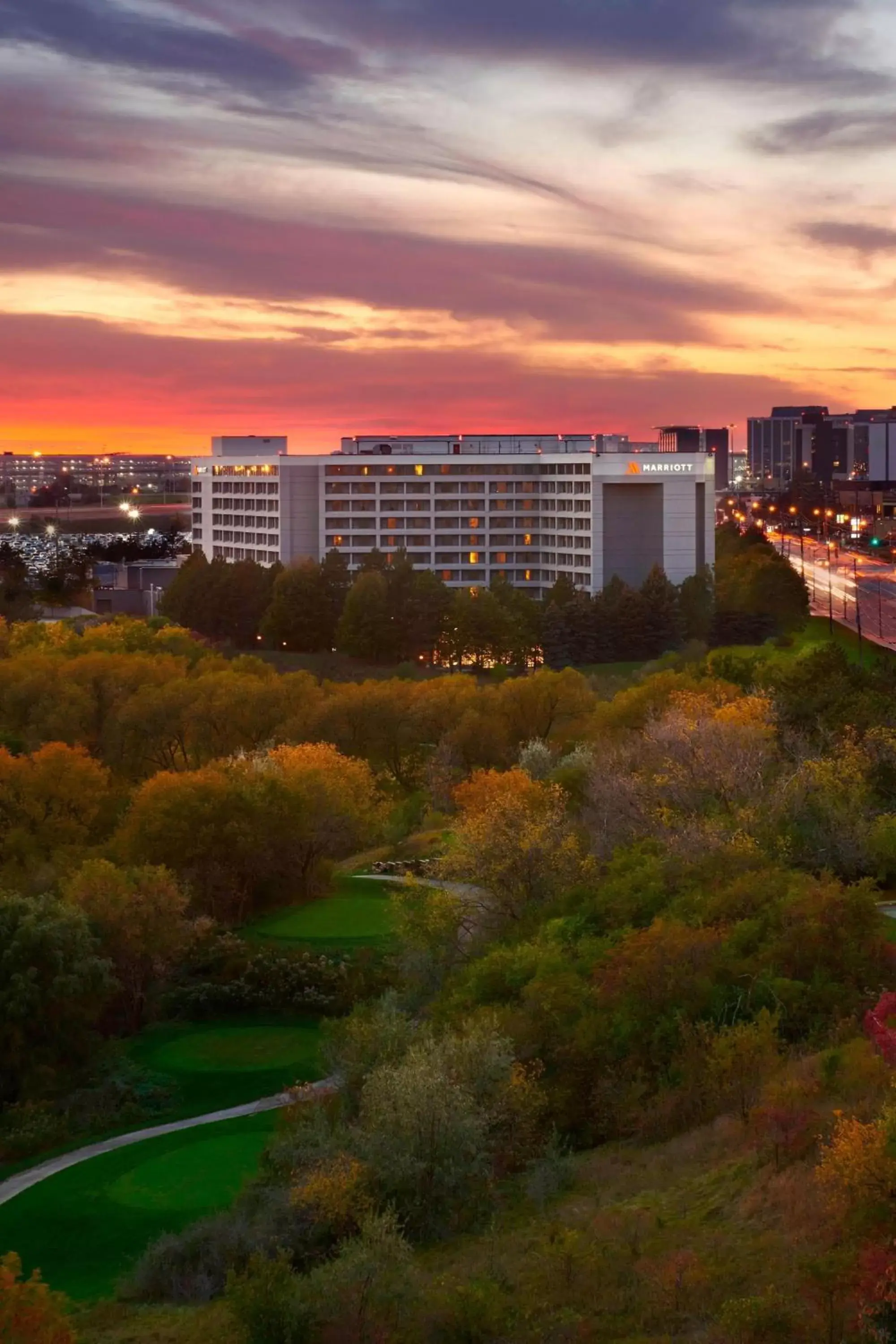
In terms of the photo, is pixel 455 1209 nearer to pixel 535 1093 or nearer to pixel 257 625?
pixel 535 1093

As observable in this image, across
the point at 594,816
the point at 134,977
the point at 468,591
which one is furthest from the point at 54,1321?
the point at 468,591

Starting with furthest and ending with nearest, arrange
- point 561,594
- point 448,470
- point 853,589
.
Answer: point 448,470 → point 853,589 → point 561,594

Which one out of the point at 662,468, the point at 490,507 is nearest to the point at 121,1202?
the point at 662,468

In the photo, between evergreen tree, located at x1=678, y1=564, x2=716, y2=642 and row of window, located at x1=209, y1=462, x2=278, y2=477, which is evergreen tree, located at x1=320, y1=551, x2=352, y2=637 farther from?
row of window, located at x1=209, y1=462, x2=278, y2=477

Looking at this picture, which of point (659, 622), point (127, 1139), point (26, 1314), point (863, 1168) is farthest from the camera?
point (659, 622)

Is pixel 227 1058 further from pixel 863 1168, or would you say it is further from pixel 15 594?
pixel 15 594

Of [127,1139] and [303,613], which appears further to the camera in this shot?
[303,613]
